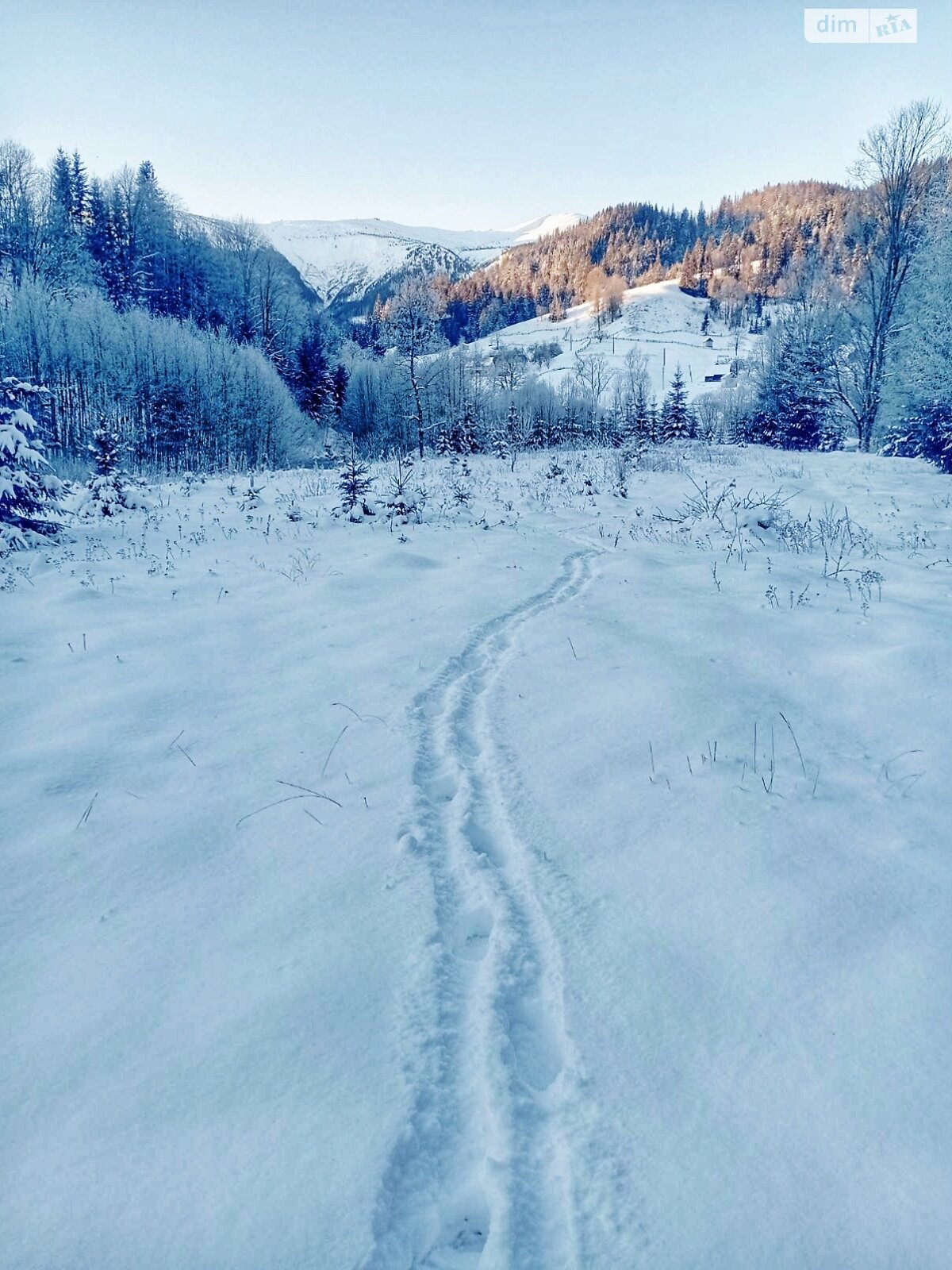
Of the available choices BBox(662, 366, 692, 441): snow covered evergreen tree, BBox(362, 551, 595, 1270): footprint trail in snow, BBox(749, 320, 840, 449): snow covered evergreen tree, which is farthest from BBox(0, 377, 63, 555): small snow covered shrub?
BBox(662, 366, 692, 441): snow covered evergreen tree

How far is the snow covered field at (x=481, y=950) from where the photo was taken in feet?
5.16

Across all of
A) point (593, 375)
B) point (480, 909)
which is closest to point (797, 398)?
point (480, 909)

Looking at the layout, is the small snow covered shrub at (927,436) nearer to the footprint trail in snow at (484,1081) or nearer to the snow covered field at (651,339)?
the footprint trail in snow at (484,1081)

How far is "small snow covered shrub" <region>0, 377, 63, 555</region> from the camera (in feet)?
34.5

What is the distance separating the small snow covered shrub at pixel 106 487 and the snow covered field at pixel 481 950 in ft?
33.1

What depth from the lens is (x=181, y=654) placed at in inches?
218

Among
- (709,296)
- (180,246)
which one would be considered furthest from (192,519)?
(709,296)

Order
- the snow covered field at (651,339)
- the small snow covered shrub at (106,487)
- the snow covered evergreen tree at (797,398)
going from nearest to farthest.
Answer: the small snow covered shrub at (106,487) → the snow covered evergreen tree at (797,398) → the snow covered field at (651,339)

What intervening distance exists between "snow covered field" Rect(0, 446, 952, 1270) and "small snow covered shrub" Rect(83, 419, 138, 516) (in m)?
10.1

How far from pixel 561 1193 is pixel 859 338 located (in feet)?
102

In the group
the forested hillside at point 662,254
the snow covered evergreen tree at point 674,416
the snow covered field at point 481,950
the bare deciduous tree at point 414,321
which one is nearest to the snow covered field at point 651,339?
the forested hillside at point 662,254

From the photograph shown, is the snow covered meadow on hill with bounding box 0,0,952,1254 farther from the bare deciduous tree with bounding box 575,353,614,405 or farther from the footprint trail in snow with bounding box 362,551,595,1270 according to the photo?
the bare deciduous tree with bounding box 575,353,614,405

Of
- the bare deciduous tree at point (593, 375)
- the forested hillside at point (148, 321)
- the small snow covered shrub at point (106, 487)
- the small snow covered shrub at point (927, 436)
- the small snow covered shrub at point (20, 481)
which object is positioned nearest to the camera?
the small snow covered shrub at point (20, 481)

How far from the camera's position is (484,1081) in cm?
189
